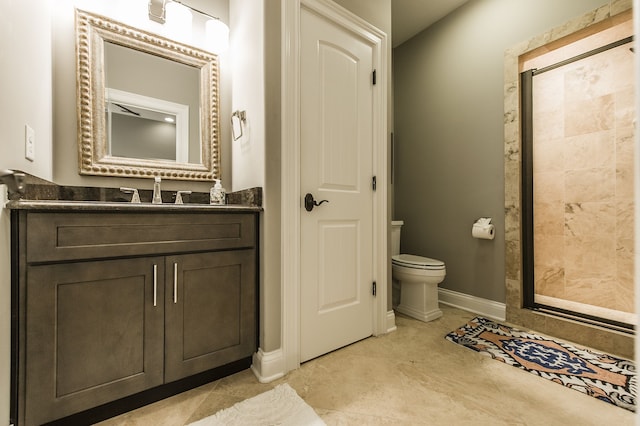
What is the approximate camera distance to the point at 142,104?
1.68 metres

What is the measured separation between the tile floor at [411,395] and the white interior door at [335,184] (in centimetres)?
24

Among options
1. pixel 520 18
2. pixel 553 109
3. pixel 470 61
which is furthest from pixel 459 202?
pixel 520 18

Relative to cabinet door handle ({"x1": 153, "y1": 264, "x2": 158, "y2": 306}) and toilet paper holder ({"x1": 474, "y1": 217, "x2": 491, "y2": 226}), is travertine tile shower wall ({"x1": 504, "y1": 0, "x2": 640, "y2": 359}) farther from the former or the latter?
cabinet door handle ({"x1": 153, "y1": 264, "x2": 158, "y2": 306})

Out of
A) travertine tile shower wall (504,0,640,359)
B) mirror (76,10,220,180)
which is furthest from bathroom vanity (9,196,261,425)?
travertine tile shower wall (504,0,640,359)

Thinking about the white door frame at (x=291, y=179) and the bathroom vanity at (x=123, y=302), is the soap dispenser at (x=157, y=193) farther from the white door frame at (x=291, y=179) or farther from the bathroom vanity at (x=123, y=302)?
the white door frame at (x=291, y=179)

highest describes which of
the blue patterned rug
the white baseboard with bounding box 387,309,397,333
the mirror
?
the mirror

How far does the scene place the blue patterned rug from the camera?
131cm

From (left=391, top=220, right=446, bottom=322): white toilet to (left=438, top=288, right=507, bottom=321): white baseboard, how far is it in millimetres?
335

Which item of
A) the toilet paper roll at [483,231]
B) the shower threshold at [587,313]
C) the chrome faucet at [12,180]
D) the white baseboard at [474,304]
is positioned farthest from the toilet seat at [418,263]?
the chrome faucet at [12,180]

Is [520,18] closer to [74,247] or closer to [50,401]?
[74,247]

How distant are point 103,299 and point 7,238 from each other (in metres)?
0.36

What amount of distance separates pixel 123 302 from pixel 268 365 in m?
0.74

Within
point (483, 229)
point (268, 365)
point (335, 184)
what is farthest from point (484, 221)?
point (268, 365)

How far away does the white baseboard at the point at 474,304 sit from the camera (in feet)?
7.16
